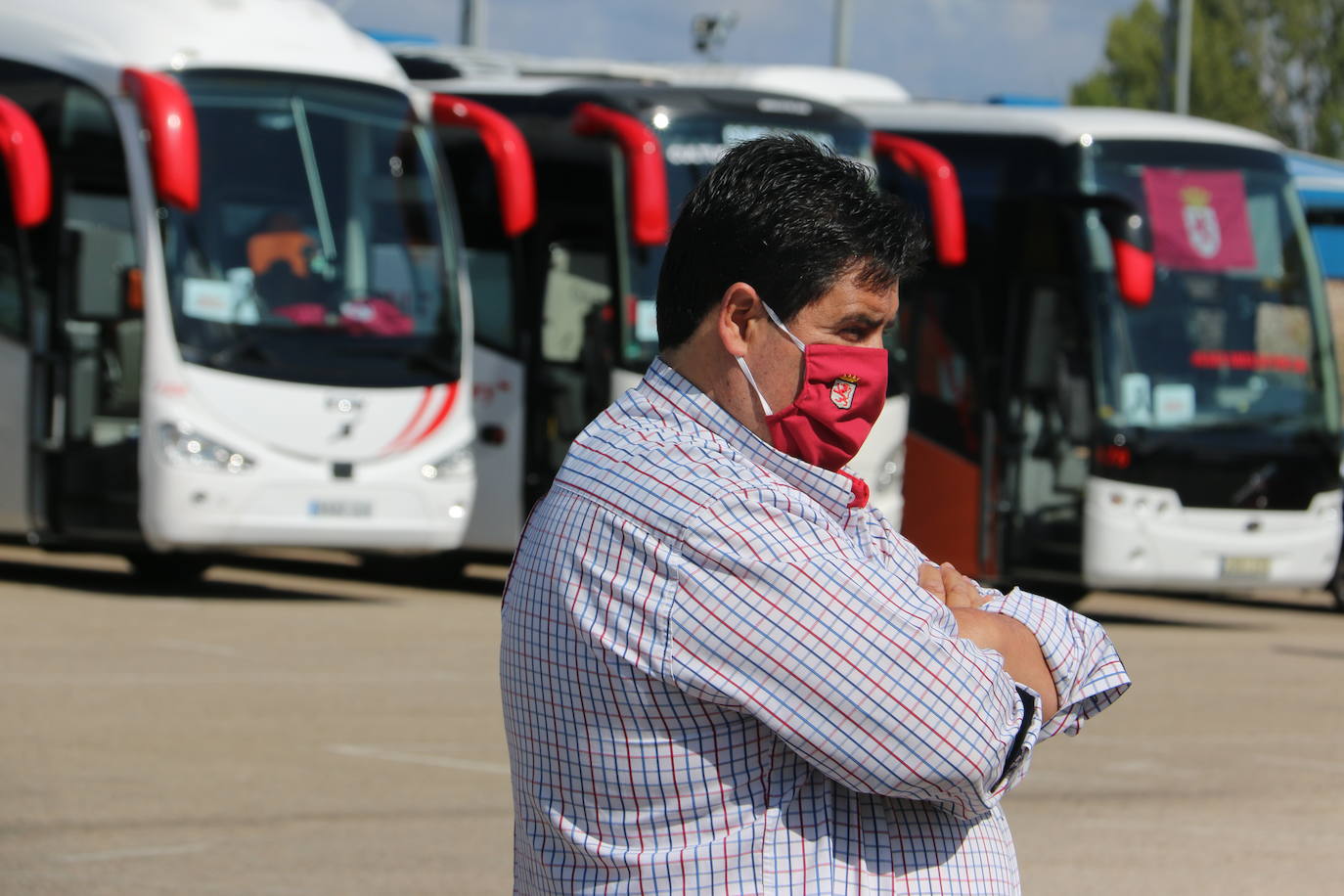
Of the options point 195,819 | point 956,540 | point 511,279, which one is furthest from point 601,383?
point 195,819

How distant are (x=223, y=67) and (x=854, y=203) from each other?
12883 mm

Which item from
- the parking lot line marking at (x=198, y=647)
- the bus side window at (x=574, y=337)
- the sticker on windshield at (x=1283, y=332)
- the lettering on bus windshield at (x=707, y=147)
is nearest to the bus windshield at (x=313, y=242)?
the bus side window at (x=574, y=337)

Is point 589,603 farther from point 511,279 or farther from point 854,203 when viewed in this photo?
point 511,279

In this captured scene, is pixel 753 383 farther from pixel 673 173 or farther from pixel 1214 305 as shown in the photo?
pixel 1214 305

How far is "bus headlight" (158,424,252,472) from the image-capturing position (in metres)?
14.3

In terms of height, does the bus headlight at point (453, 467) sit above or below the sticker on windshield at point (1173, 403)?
below

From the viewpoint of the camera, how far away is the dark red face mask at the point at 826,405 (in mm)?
2658

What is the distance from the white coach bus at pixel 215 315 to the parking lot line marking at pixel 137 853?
24.2 ft

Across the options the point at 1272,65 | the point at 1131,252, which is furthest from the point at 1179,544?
the point at 1272,65

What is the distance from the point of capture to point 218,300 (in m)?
14.7

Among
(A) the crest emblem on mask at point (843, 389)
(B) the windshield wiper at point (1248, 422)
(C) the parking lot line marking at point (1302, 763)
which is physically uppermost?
(A) the crest emblem on mask at point (843, 389)

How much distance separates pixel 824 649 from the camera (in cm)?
244

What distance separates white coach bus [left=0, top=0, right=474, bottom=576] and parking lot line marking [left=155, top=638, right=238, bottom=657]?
174 centimetres

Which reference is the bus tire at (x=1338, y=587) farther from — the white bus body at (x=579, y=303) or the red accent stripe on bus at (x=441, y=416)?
the red accent stripe on bus at (x=441, y=416)
